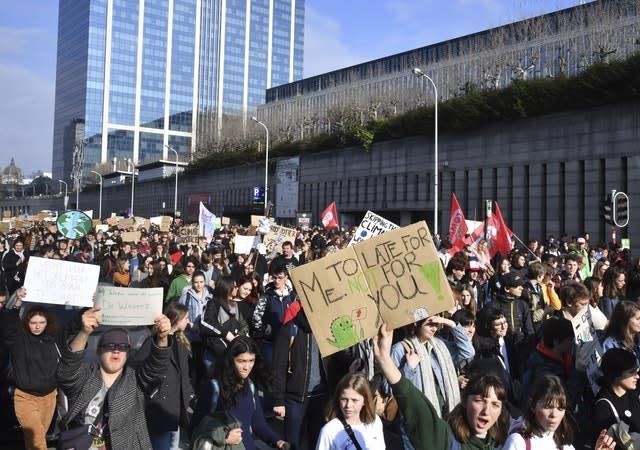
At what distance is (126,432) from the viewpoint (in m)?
3.90

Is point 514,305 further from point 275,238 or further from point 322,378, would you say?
point 275,238

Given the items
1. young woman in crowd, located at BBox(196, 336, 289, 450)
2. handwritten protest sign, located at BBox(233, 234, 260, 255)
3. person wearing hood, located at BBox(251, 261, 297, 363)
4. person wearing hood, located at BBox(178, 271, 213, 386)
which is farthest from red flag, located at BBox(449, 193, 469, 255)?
young woman in crowd, located at BBox(196, 336, 289, 450)

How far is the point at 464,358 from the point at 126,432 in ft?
9.19

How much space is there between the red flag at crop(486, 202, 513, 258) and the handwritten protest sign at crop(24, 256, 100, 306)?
35.7 ft

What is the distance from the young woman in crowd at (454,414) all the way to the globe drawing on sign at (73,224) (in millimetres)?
13774

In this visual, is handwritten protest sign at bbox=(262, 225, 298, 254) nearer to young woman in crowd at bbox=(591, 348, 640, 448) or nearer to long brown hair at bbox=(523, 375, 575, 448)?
young woman in crowd at bbox=(591, 348, 640, 448)

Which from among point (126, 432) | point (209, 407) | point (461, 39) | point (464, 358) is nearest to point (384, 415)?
point (464, 358)

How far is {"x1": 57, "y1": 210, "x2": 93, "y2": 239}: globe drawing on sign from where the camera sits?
15938 mm

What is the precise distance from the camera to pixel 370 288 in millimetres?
4113

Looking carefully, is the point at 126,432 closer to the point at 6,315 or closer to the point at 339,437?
A: the point at 339,437

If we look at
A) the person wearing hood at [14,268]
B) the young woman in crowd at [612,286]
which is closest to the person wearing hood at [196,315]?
the person wearing hood at [14,268]

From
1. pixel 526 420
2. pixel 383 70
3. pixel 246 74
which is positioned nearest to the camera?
pixel 526 420

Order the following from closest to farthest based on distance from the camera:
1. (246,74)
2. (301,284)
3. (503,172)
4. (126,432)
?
1. (126,432)
2. (301,284)
3. (503,172)
4. (246,74)

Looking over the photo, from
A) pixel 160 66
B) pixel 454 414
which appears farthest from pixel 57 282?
pixel 160 66
